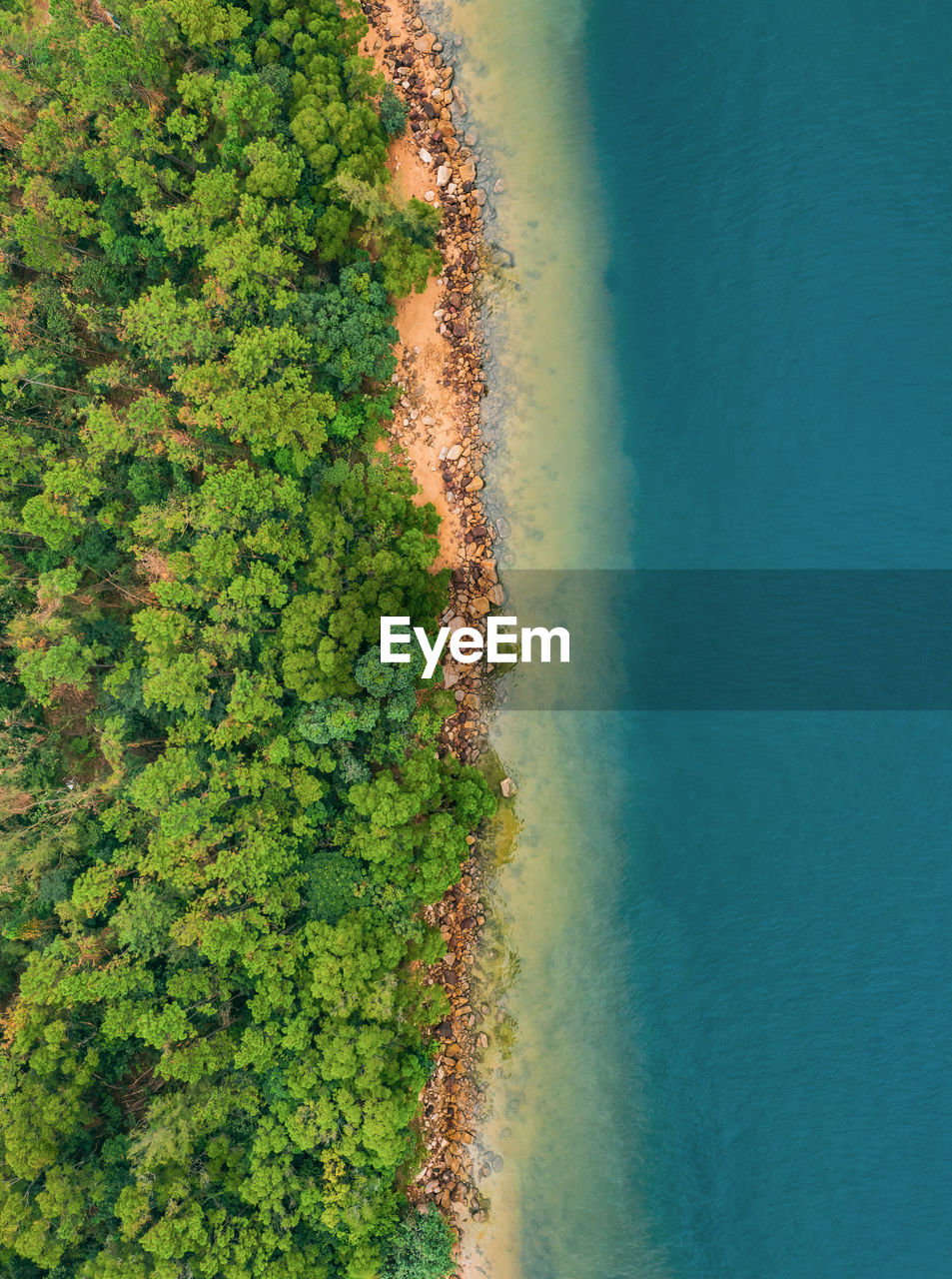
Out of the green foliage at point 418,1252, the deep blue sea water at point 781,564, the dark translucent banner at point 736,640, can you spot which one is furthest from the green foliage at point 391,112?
the green foliage at point 418,1252

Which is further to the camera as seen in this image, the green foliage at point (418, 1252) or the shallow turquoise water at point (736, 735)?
the shallow turquoise water at point (736, 735)

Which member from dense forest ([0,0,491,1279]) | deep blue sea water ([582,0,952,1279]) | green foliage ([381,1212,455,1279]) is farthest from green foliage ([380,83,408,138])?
green foliage ([381,1212,455,1279])

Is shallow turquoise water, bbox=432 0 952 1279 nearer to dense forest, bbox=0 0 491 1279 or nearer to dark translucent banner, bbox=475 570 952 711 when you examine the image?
dark translucent banner, bbox=475 570 952 711

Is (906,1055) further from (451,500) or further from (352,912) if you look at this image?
(451,500)

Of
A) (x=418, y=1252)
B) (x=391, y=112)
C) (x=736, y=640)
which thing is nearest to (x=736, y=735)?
(x=736, y=640)

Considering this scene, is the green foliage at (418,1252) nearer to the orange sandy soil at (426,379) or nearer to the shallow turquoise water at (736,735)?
the shallow turquoise water at (736,735)

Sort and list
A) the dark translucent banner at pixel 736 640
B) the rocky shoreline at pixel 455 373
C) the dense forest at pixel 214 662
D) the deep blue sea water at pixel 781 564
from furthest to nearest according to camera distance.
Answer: the rocky shoreline at pixel 455 373, the dark translucent banner at pixel 736 640, the deep blue sea water at pixel 781 564, the dense forest at pixel 214 662

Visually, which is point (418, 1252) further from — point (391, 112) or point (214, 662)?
point (391, 112)
